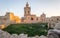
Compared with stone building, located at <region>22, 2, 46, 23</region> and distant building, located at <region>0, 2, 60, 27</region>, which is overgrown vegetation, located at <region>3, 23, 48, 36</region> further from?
stone building, located at <region>22, 2, 46, 23</region>

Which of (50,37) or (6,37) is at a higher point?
(50,37)

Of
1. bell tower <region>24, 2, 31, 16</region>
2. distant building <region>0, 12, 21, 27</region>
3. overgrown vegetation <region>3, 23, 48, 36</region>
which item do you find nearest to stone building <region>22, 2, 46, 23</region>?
bell tower <region>24, 2, 31, 16</region>

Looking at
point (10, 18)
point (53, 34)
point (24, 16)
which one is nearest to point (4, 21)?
point (10, 18)

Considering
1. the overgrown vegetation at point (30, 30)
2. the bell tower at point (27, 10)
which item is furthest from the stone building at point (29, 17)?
the overgrown vegetation at point (30, 30)

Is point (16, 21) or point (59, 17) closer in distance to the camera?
point (16, 21)

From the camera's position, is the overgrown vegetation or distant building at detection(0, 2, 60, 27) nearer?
the overgrown vegetation

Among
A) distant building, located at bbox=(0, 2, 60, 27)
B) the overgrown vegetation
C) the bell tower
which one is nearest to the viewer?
the overgrown vegetation

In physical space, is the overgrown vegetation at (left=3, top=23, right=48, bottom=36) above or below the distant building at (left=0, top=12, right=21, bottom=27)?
below

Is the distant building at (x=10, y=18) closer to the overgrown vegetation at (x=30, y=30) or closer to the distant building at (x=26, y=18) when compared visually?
the distant building at (x=26, y=18)

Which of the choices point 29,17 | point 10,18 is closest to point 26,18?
point 29,17

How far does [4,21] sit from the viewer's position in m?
20.2

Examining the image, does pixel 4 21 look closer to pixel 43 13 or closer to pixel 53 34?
pixel 43 13

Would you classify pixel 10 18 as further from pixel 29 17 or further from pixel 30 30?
pixel 30 30

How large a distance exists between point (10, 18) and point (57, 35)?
19.5 metres
